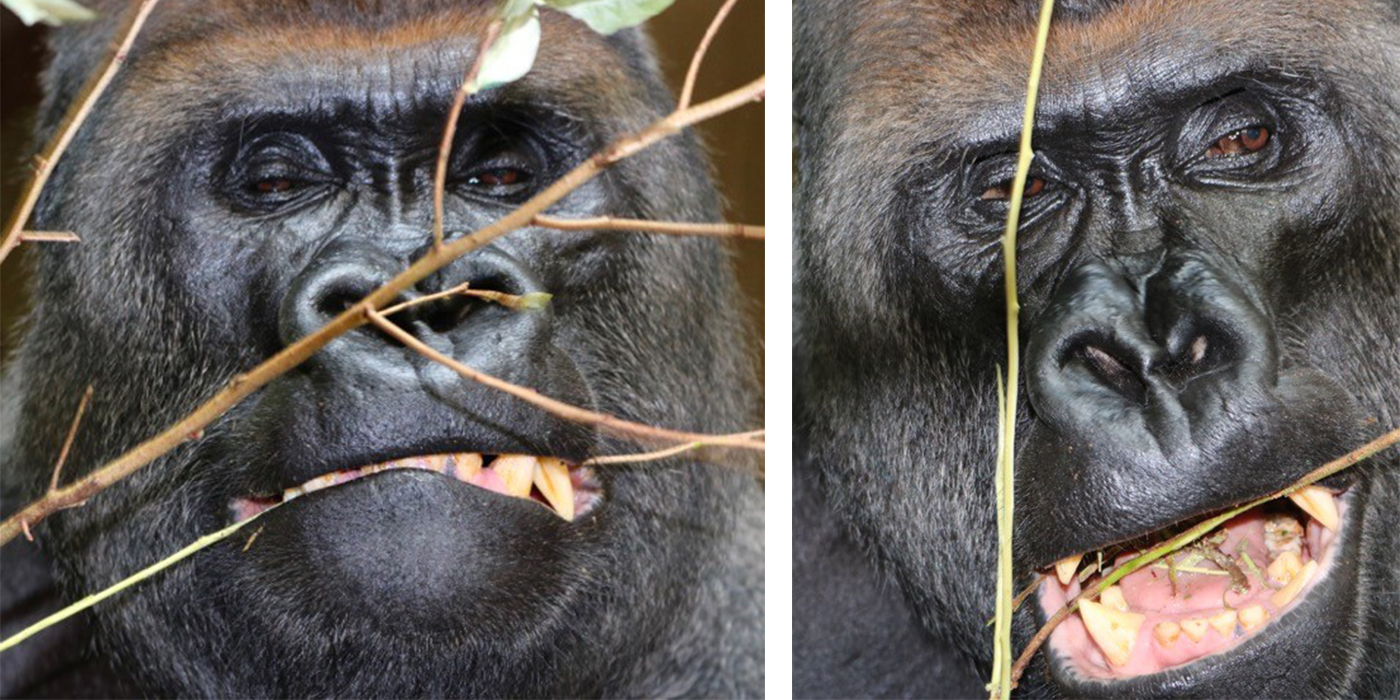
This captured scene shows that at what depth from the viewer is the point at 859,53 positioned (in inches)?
73.5

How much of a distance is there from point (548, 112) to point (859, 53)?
1.27 ft

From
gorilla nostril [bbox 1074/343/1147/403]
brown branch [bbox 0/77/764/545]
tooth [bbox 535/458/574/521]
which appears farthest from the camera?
tooth [bbox 535/458/574/521]

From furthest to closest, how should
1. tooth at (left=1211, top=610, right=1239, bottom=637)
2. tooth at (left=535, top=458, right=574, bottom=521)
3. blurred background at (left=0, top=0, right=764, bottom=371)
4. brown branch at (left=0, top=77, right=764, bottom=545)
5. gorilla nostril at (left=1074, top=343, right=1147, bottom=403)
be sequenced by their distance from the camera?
1. blurred background at (left=0, top=0, right=764, bottom=371)
2. tooth at (left=535, top=458, right=574, bottom=521)
3. tooth at (left=1211, top=610, right=1239, bottom=637)
4. gorilla nostril at (left=1074, top=343, right=1147, bottom=403)
5. brown branch at (left=0, top=77, right=764, bottom=545)

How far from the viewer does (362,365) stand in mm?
1613

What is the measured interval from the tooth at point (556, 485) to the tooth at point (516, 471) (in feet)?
0.05

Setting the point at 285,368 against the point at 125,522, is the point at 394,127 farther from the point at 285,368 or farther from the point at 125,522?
the point at 125,522

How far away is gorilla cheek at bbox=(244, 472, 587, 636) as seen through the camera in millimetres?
1676

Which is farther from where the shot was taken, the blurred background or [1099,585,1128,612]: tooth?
the blurred background

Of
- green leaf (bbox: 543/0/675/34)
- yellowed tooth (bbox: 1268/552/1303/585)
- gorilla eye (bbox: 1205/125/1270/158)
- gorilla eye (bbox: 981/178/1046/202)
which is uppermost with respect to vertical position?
green leaf (bbox: 543/0/675/34)

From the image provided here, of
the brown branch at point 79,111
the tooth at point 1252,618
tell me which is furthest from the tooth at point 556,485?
the tooth at point 1252,618

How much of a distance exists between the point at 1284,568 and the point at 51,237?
1.45 m

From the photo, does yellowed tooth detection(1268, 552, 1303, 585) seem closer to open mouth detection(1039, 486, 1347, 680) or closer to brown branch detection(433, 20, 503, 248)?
open mouth detection(1039, 486, 1347, 680)

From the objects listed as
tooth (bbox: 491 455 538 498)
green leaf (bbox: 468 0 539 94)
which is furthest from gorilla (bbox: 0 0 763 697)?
green leaf (bbox: 468 0 539 94)

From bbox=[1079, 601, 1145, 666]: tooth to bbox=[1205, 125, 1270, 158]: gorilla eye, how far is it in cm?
51
